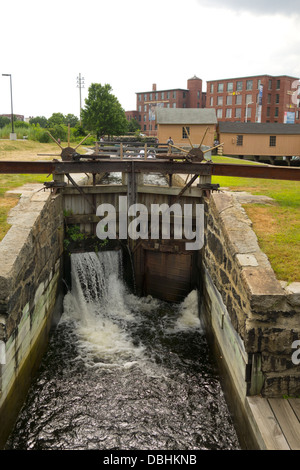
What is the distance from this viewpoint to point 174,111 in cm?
3866

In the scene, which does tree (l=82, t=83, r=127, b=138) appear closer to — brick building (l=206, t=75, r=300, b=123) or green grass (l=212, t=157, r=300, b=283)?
brick building (l=206, t=75, r=300, b=123)

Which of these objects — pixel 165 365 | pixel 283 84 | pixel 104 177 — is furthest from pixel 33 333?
pixel 283 84

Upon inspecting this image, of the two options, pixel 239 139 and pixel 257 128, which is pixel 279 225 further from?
pixel 257 128

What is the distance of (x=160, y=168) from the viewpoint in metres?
13.3

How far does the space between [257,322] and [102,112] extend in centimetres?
5244

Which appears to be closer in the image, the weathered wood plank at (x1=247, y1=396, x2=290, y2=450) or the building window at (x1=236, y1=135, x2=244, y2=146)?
the weathered wood plank at (x1=247, y1=396, x2=290, y2=450)

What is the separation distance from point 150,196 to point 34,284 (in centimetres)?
628

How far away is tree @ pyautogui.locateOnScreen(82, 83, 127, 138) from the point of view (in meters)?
54.6

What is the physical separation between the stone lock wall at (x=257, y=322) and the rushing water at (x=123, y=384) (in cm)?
115

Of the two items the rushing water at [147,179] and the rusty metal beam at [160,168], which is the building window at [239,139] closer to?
the rushing water at [147,179]

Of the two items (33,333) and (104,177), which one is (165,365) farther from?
(104,177)

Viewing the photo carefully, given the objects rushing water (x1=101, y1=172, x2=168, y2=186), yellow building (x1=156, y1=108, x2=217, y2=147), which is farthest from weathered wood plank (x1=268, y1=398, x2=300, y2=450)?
yellow building (x1=156, y1=108, x2=217, y2=147)

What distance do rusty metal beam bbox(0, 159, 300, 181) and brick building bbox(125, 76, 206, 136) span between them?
7352cm
